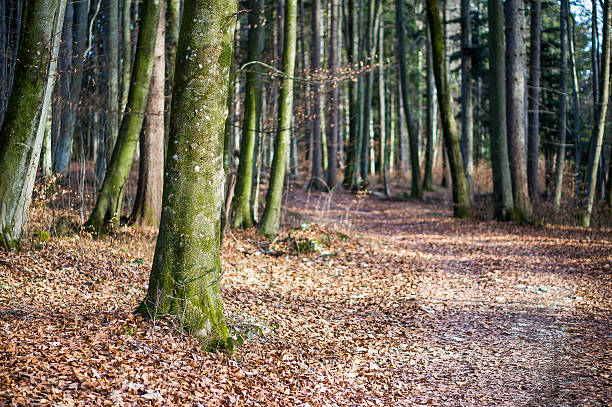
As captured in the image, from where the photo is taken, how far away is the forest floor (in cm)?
402

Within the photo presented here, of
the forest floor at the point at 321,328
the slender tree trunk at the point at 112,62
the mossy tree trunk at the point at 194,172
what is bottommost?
the forest floor at the point at 321,328

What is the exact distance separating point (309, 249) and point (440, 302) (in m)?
3.68

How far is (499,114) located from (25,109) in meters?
12.3

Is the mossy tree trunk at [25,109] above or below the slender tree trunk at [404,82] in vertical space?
below

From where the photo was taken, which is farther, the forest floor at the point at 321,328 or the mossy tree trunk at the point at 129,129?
the mossy tree trunk at the point at 129,129

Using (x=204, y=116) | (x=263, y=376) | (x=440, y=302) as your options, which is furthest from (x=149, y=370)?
(x=440, y=302)

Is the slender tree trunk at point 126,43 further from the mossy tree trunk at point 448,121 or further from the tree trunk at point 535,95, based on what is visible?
the tree trunk at point 535,95

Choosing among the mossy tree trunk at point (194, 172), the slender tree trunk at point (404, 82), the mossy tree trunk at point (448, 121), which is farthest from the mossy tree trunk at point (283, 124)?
the slender tree trunk at point (404, 82)

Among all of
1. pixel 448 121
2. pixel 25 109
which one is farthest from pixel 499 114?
pixel 25 109

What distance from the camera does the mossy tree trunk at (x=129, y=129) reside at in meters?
9.45

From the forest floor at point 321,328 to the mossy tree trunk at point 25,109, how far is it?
0.71 m

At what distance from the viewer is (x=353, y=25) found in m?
23.2

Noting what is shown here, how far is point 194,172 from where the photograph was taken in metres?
4.59

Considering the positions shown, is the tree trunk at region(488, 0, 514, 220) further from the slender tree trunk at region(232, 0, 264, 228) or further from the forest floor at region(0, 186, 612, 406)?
the slender tree trunk at region(232, 0, 264, 228)
